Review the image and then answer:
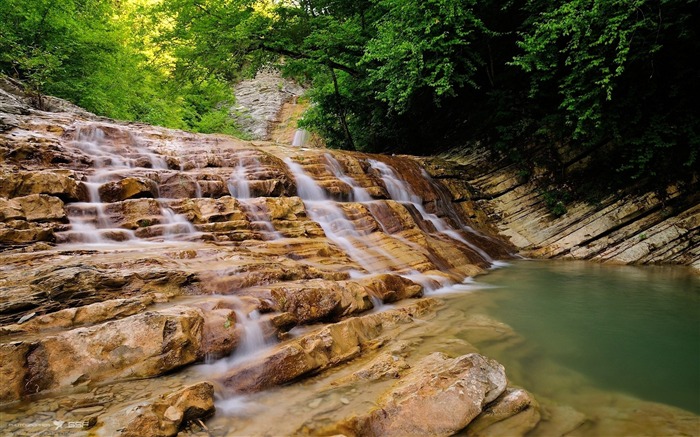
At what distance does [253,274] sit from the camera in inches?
163

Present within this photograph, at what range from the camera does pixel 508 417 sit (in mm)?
2496

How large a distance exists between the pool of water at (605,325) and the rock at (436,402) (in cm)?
72

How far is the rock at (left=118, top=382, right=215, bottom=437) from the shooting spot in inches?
84.9

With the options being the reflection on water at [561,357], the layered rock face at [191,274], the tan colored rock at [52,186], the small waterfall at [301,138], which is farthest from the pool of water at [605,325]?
the small waterfall at [301,138]

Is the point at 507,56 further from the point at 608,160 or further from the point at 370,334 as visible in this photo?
the point at 370,334

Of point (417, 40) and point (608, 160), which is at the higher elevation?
point (417, 40)

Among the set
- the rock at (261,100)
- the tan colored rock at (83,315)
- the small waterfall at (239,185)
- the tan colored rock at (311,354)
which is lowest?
the tan colored rock at (311,354)

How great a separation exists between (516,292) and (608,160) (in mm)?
5645

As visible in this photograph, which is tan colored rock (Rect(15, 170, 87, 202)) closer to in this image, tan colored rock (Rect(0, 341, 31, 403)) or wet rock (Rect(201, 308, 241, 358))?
tan colored rock (Rect(0, 341, 31, 403))

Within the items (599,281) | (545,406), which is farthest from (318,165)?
(545,406)

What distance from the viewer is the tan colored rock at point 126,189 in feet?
19.5

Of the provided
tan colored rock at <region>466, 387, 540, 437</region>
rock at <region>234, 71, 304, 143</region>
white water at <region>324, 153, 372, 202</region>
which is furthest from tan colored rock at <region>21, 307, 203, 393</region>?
rock at <region>234, 71, 304, 143</region>

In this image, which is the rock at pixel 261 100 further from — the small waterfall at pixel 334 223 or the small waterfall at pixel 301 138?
the small waterfall at pixel 334 223

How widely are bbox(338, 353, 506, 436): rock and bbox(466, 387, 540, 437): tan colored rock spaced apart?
0.17 feet
